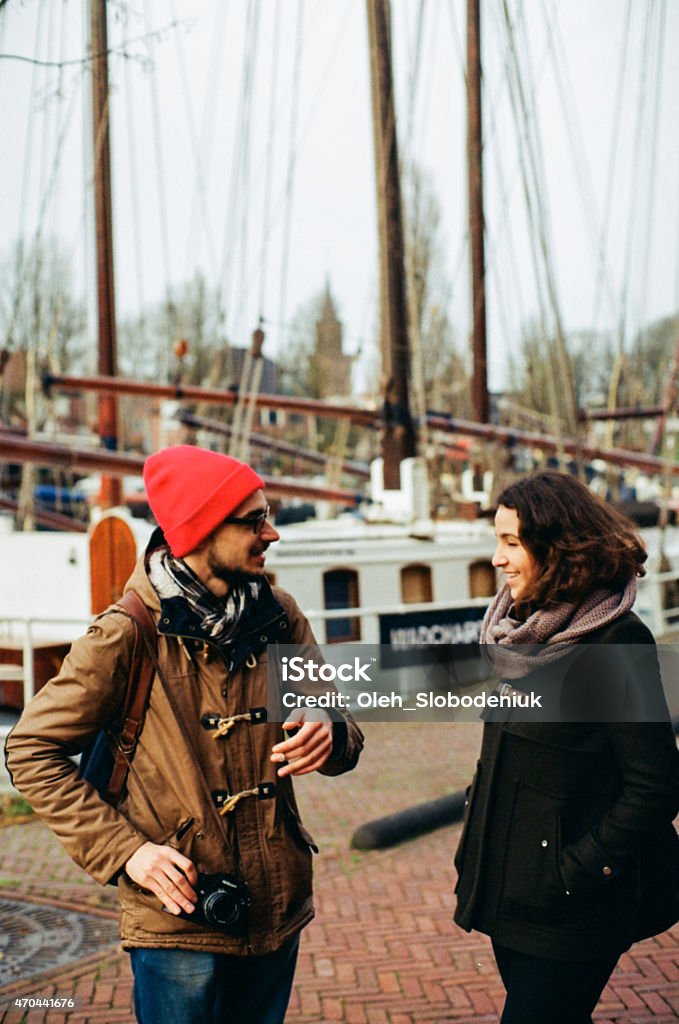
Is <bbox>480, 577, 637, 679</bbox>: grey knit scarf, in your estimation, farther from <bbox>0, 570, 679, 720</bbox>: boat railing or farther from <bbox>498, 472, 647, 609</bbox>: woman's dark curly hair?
<bbox>0, 570, 679, 720</bbox>: boat railing

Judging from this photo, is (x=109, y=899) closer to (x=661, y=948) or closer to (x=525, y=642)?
(x=661, y=948)

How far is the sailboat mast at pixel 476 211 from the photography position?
1803cm

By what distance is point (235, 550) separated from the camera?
2.49 m

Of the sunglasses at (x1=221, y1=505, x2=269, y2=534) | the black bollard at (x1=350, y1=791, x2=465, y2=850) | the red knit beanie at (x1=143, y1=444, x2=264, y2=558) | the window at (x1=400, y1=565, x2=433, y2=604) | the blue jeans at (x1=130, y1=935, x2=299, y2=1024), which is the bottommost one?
the black bollard at (x1=350, y1=791, x2=465, y2=850)

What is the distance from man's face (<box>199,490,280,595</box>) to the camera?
2.48 meters

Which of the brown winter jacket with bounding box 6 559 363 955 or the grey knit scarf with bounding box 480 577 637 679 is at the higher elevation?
the grey knit scarf with bounding box 480 577 637 679

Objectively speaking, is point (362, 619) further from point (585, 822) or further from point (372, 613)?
point (585, 822)

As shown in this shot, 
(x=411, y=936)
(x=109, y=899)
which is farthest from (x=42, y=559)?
(x=411, y=936)

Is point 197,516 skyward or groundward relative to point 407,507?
skyward

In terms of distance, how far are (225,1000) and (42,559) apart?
313 inches

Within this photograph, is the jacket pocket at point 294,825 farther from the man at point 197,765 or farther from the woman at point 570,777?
the woman at point 570,777

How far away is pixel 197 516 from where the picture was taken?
2.46 m

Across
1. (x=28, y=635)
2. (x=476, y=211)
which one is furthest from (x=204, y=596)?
(x=476, y=211)

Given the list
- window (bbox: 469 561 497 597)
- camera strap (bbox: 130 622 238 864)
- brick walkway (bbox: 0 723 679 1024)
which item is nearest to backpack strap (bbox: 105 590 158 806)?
camera strap (bbox: 130 622 238 864)
